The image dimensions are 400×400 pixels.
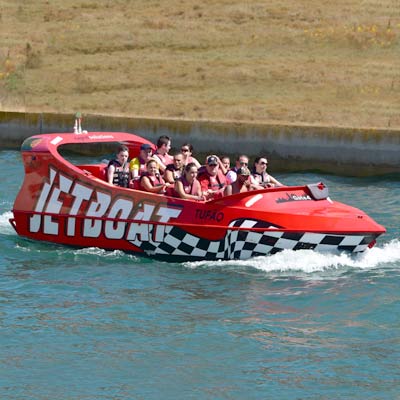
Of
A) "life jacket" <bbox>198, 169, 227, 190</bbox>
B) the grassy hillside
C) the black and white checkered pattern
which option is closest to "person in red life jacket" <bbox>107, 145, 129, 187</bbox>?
"life jacket" <bbox>198, 169, 227, 190</bbox>

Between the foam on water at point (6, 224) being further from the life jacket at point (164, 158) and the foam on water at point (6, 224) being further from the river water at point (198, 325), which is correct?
the life jacket at point (164, 158)

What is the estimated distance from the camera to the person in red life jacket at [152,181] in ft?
53.6

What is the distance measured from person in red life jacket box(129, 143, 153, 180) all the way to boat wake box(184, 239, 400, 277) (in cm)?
236

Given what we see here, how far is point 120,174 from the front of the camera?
55.9 ft

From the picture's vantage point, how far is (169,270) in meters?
15.5

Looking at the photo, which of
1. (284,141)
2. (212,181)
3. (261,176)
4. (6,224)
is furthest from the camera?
(284,141)

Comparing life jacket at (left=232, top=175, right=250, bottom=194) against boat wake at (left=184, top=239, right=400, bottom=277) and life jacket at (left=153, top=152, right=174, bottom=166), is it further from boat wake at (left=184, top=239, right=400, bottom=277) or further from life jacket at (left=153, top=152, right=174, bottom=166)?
life jacket at (left=153, top=152, right=174, bottom=166)

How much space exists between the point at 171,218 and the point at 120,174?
161cm

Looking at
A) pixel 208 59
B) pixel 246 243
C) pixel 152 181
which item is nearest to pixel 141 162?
pixel 152 181

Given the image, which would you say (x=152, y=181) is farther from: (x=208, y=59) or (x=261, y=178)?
(x=208, y=59)

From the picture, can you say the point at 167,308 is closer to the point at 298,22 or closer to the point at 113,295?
the point at 113,295

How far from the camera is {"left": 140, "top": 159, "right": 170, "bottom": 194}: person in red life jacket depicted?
16328 mm

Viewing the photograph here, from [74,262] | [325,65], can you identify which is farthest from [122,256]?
[325,65]

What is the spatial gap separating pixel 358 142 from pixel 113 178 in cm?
909
